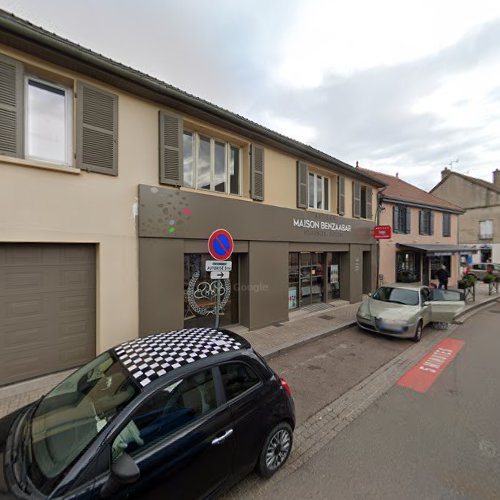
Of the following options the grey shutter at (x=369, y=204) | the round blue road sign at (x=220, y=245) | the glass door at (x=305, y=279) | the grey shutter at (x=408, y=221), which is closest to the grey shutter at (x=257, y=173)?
the round blue road sign at (x=220, y=245)

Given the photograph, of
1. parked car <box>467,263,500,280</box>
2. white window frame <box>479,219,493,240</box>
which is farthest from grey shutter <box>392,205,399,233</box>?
white window frame <box>479,219,493,240</box>

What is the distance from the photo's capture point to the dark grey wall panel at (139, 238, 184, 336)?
5.40 m

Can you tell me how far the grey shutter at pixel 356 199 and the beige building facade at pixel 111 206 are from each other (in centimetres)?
447

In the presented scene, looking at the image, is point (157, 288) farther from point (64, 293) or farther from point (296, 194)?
point (296, 194)

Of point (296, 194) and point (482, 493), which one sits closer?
point (482, 493)

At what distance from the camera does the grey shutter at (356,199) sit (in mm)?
10898

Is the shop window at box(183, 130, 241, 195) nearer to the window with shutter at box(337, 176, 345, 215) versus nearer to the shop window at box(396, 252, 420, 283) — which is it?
the window with shutter at box(337, 176, 345, 215)

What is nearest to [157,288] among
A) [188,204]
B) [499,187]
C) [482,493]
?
[188,204]

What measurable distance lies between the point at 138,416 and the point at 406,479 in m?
2.75

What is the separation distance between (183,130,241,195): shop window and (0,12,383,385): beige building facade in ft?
0.11

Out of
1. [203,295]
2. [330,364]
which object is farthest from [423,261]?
[203,295]

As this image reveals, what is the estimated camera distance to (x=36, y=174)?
4.38 meters

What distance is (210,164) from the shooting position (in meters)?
6.82

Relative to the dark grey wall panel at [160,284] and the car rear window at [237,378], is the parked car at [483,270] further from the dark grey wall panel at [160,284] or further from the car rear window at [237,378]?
the car rear window at [237,378]
